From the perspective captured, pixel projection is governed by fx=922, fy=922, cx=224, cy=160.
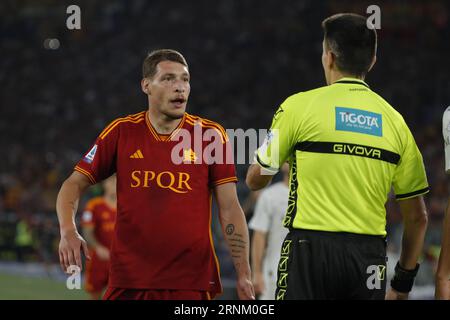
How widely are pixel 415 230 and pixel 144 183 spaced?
149 cm

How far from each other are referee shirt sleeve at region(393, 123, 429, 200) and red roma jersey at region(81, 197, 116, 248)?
617cm

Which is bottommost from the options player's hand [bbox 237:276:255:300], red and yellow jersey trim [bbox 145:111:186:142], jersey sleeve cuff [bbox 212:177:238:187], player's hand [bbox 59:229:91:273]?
player's hand [bbox 237:276:255:300]

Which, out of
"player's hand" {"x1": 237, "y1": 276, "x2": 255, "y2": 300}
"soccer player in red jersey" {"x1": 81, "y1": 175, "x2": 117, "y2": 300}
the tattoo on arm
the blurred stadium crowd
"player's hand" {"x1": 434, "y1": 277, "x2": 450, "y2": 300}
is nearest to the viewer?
"player's hand" {"x1": 434, "y1": 277, "x2": 450, "y2": 300}

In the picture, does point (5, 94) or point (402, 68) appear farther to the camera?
point (5, 94)

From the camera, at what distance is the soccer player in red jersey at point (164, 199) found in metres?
5.07

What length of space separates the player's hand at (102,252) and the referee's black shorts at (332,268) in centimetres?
604

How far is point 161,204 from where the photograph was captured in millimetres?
5090

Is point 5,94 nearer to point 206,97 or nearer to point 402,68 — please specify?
point 206,97

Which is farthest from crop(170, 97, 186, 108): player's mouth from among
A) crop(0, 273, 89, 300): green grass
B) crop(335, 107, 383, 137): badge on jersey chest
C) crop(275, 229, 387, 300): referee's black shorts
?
crop(0, 273, 89, 300): green grass

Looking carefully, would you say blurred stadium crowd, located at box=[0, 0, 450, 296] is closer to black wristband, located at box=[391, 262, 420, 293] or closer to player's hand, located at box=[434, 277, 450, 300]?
black wristband, located at box=[391, 262, 420, 293]

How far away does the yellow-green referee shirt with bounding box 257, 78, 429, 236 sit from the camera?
4.30 metres

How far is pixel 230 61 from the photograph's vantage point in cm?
2484

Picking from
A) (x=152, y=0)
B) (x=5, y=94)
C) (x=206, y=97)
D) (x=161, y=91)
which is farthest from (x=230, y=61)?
(x=161, y=91)
